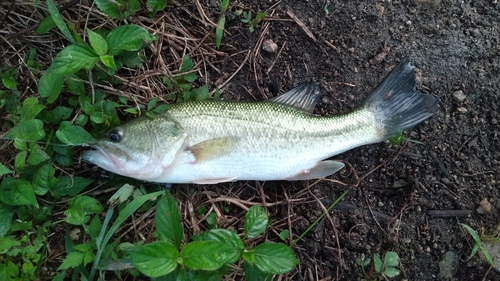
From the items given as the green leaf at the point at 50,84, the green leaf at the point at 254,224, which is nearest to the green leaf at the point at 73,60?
the green leaf at the point at 50,84

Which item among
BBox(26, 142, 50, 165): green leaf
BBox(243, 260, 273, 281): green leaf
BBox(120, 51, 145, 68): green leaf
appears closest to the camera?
BBox(243, 260, 273, 281): green leaf

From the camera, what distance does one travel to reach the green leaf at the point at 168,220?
2818 millimetres

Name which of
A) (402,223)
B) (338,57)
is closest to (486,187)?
(402,223)

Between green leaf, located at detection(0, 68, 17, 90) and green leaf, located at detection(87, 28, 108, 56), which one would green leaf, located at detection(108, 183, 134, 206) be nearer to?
green leaf, located at detection(87, 28, 108, 56)

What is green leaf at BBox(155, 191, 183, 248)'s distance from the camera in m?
2.82

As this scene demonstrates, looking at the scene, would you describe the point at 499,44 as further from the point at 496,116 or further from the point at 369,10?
the point at 369,10

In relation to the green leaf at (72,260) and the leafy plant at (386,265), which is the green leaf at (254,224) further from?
the green leaf at (72,260)

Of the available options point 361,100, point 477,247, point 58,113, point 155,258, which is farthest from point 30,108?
point 477,247

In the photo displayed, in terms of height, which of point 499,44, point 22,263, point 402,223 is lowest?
point 402,223

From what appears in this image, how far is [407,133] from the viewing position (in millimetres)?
3816

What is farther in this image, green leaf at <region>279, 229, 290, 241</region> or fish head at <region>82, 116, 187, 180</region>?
green leaf at <region>279, 229, 290, 241</region>

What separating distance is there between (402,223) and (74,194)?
280cm

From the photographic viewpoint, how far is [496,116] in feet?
12.6

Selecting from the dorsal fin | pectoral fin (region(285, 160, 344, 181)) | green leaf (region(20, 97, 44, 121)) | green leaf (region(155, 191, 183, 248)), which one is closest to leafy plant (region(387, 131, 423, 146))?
pectoral fin (region(285, 160, 344, 181))
